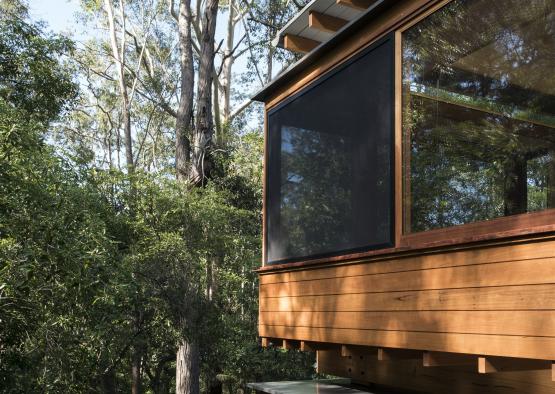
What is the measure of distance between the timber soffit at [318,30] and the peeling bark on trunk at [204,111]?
5.97 metres

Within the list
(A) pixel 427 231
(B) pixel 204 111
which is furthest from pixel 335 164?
(B) pixel 204 111

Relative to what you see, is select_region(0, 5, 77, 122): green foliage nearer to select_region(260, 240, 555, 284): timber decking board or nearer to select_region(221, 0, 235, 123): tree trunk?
select_region(221, 0, 235, 123): tree trunk

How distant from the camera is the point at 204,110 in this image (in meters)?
11.9

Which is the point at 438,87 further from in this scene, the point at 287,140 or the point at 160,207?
the point at 160,207

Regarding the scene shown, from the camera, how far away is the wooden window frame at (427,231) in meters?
2.61

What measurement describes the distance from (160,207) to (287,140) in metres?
4.84

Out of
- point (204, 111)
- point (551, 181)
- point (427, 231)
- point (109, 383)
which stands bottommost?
point (109, 383)

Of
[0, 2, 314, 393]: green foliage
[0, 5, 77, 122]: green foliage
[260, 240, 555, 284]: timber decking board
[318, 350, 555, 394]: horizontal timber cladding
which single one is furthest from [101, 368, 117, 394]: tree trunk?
[260, 240, 555, 284]: timber decking board

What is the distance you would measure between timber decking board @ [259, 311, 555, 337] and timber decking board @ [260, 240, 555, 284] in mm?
244

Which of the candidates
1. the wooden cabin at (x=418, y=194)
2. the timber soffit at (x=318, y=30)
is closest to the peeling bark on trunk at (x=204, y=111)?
the timber soffit at (x=318, y=30)

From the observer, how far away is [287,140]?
16.2 ft

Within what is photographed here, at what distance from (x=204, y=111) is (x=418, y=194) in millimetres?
9004

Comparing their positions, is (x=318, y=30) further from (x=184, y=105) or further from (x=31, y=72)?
(x=184, y=105)

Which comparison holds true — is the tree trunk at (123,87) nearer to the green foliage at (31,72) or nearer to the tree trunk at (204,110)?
the tree trunk at (204,110)
